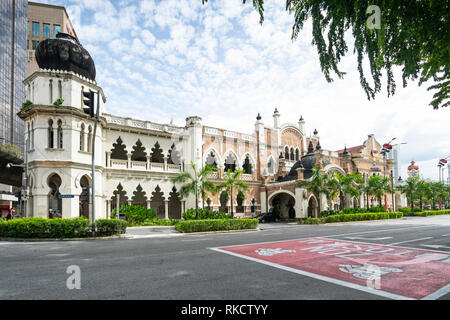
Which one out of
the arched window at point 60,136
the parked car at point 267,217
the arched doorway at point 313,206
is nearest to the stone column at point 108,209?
the arched window at point 60,136

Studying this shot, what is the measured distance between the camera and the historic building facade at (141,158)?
2070cm

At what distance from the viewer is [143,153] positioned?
29359 millimetres

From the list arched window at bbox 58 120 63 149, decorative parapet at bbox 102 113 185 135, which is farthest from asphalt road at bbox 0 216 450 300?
decorative parapet at bbox 102 113 185 135

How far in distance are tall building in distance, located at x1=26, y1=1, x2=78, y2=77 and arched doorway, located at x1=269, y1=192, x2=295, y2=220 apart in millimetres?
60009

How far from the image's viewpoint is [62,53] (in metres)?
22.0

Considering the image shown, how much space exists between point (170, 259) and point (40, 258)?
4793 mm

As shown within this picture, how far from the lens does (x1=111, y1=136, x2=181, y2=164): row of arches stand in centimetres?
2766

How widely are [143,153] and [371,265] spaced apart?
2489 centimetres

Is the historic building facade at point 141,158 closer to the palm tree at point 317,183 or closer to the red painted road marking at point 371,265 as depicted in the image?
the palm tree at point 317,183

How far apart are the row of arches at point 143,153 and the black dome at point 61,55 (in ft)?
24.5

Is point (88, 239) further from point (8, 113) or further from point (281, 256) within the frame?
point (8, 113)

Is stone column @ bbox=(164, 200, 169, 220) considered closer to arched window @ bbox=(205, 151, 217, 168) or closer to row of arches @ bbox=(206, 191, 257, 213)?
row of arches @ bbox=(206, 191, 257, 213)
